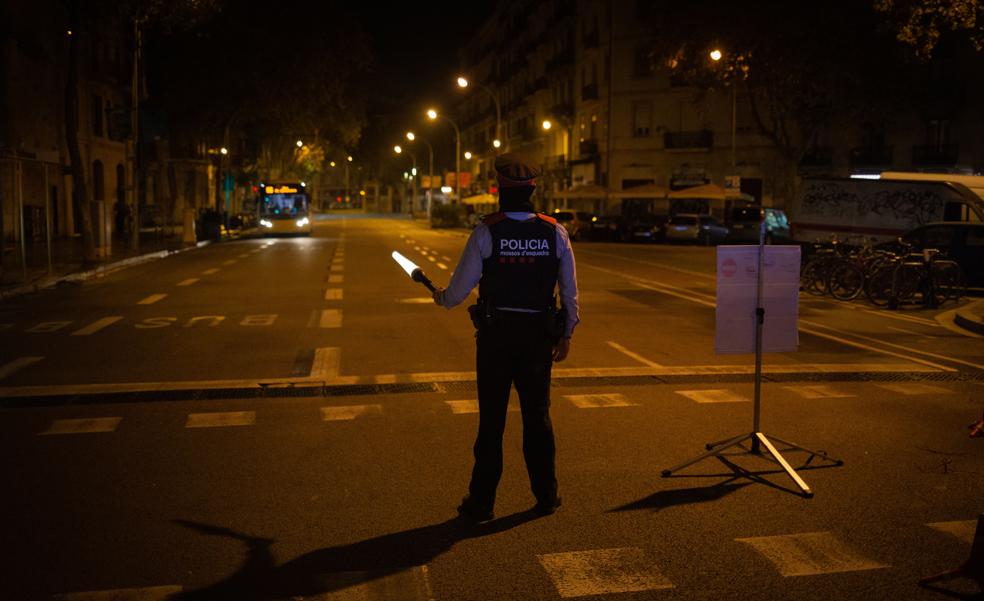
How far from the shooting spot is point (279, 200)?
2034 inches

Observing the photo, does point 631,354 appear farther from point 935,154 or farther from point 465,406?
point 935,154

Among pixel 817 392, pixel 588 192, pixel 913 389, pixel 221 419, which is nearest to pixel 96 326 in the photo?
pixel 221 419

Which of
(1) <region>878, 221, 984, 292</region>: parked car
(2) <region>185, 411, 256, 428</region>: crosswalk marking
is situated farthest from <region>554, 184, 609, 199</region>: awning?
(2) <region>185, 411, 256, 428</region>: crosswalk marking

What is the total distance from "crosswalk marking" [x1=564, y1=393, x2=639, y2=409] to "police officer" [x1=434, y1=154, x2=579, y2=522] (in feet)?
10.3

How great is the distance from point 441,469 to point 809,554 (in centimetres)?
253

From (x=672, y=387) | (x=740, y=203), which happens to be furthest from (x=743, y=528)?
(x=740, y=203)

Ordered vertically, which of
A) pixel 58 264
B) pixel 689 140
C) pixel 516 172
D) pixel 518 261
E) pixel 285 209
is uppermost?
pixel 689 140

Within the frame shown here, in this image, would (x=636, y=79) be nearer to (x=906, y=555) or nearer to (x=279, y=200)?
(x=279, y=200)

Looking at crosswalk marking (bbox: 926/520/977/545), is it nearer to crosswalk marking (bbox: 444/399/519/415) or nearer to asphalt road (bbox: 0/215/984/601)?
asphalt road (bbox: 0/215/984/601)

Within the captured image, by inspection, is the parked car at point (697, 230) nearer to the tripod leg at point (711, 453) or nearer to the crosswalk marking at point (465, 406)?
the crosswalk marking at point (465, 406)

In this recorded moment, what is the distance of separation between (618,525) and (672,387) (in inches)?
171

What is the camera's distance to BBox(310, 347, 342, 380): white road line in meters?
10.1

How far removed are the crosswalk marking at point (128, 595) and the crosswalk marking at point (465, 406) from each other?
13.2 ft

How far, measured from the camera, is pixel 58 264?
82.5 feet
